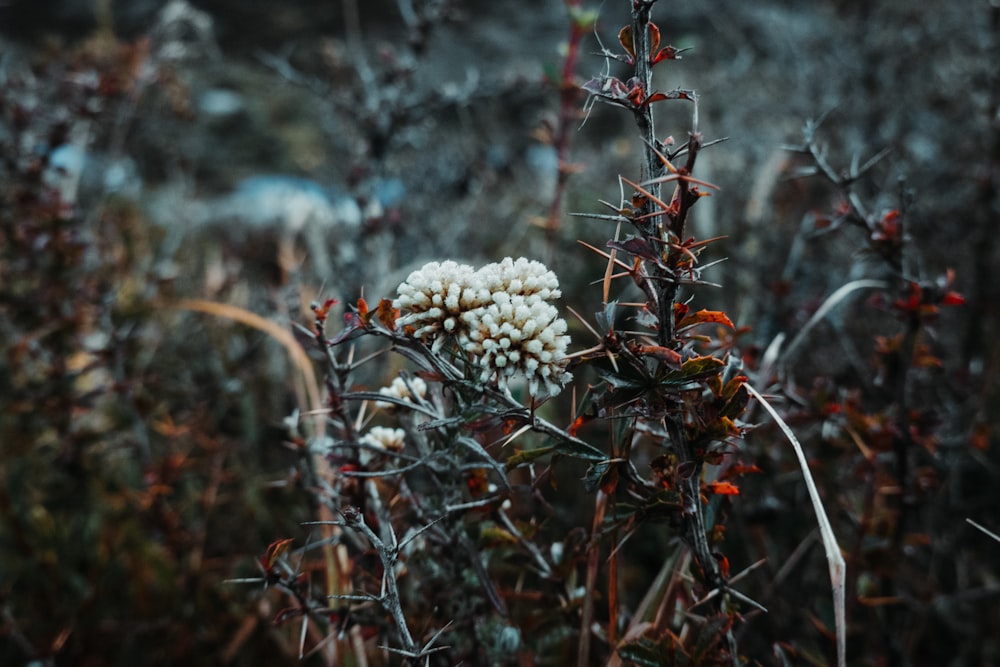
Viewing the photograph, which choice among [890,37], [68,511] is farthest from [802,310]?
[890,37]

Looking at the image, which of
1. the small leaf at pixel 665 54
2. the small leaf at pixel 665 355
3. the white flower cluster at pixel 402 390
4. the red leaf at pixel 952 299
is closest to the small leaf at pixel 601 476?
the small leaf at pixel 665 355

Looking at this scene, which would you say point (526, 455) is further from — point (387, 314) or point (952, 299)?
point (952, 299)

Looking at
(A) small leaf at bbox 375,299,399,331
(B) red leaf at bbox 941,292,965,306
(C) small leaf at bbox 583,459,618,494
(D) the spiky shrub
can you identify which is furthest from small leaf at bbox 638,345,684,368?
(B) red leaf at bbox 941,292,965,306

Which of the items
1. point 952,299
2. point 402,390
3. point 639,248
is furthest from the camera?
point 952,299

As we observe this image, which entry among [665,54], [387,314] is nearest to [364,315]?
[387,314]

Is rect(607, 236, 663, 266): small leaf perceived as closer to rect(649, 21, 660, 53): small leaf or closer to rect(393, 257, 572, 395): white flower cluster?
rect(393, 257, 572, 395): white flower cluster

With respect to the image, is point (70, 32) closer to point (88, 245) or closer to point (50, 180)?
point (50, 180)
